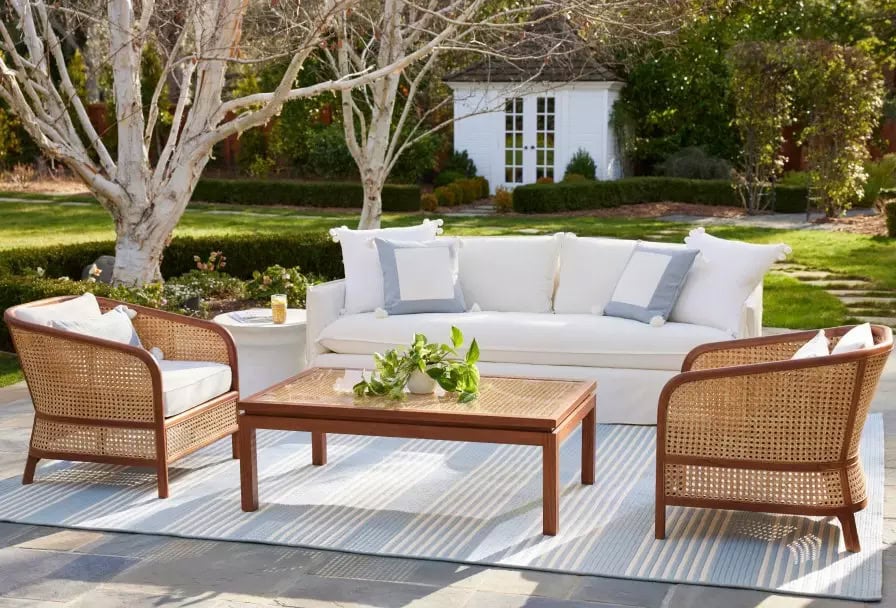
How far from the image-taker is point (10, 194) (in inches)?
791

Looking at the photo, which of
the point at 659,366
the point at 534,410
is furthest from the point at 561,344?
the point at 534,410

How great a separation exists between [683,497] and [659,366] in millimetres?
1789

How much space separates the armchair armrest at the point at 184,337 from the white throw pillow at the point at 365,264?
1.30m

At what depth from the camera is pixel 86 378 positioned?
16.4ft

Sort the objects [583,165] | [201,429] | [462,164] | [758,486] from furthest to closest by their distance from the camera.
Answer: [462,164] → [583,165] → [201,429] → [758,486]

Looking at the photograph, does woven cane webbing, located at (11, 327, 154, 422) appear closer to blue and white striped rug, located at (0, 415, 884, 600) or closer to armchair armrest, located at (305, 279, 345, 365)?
blue and white striped rug, located at (0, 415, 884, 600)

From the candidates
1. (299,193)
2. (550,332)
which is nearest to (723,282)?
(550,332)

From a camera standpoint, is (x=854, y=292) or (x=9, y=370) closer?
(x=9, y=370)

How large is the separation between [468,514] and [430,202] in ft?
48.2

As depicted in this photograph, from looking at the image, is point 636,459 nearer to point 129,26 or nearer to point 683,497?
point 683,497

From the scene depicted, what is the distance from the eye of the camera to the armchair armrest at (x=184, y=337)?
5504mm

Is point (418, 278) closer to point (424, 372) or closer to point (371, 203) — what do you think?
point (424, 372)

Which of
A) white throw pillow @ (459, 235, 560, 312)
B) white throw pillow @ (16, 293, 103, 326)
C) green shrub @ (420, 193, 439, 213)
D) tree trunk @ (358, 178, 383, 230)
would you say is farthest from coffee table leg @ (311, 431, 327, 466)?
green shrub @ (420, 193, 439, 213)

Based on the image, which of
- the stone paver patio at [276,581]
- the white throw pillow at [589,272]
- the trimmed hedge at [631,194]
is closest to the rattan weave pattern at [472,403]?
the stone paver patio at [276,581]
